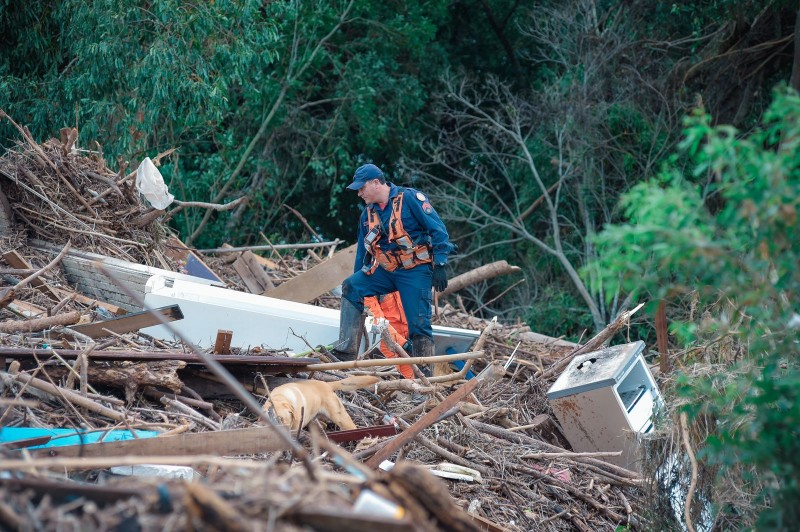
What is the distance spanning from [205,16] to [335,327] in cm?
610

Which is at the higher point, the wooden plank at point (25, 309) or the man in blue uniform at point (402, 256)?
the man in blue uniform at point (402, 256)

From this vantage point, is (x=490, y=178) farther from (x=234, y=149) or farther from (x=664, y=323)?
(x=664, y=323)

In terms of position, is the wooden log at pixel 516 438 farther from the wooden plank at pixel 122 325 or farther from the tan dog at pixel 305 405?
the wooden plank at pixel 122 325

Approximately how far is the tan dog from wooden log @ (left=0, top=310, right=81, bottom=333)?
1652 millimetres

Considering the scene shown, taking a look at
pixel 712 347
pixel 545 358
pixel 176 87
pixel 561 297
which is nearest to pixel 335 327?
pixel 545 358

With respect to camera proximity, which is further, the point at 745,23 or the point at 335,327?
the point at 745,23

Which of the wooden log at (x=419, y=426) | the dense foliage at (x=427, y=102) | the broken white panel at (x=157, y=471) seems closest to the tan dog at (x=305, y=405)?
the wooden log at (x=419, y=426)

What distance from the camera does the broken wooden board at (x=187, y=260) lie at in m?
9.25

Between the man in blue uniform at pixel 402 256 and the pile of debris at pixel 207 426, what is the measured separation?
26.7 inches

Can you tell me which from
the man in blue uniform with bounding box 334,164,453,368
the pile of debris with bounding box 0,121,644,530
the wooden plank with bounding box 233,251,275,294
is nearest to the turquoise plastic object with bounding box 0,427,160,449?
the pile of debris with bounding box 0,121,644,530

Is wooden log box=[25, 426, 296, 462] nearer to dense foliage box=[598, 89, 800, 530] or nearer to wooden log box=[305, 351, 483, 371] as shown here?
wooden log box=[305, 351, 483, 371]

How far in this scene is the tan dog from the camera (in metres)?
5.19

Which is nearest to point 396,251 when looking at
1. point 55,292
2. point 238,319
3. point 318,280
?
point 238,319

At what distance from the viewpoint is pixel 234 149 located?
16.2 meters
